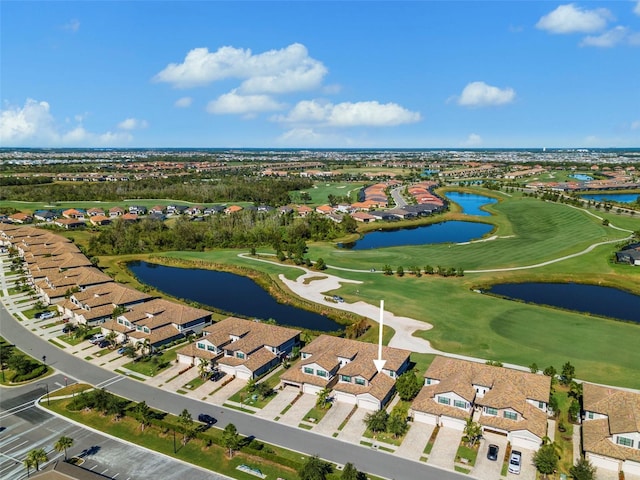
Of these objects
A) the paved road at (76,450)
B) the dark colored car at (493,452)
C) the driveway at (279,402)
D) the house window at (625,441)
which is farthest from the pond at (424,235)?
the paved road at (76,450)

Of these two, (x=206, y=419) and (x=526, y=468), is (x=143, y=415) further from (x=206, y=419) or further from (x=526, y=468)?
(x=526, y=468)

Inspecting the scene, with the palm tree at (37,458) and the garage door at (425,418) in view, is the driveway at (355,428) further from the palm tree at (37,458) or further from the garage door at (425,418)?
the palm tree at (37,458)

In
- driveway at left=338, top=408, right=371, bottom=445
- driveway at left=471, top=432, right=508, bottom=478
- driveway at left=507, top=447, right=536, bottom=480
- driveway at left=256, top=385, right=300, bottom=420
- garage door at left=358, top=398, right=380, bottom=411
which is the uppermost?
garage door at left=358, top=398, right=380, bottom=411

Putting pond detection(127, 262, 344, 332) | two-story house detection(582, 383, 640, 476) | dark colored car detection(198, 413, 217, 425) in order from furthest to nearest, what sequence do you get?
1. pond detection(127, 262, 344, 332)
2. dark colored car detection(198, 413, 217, 425)
3. two-story house detection(582, 383, 640, 476)

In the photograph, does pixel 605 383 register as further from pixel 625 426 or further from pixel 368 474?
pixel 368 474

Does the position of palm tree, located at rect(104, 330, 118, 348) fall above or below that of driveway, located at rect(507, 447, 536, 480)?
above

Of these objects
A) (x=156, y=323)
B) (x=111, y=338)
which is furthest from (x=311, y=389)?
(x=111, y=338)

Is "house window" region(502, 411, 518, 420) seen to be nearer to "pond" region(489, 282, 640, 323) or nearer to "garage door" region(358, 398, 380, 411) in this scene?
"garage door" region(358, 398, 380, 411)

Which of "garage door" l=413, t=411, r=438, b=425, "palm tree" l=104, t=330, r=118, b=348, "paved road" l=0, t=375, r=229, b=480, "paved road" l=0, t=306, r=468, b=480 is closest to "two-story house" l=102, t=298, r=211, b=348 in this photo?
"palm tree" l=104, t=330, r=118, b=348
